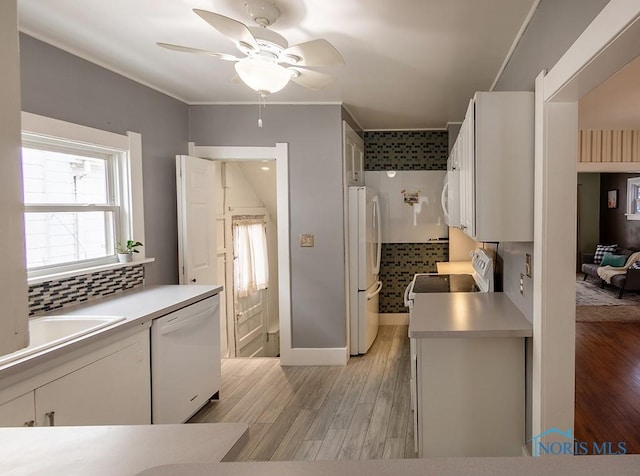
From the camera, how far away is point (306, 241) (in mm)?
4008

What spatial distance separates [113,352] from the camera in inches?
87.0

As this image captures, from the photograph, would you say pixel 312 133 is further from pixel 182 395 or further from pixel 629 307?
pixel 629 307

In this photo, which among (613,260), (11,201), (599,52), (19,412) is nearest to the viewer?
(11,201)

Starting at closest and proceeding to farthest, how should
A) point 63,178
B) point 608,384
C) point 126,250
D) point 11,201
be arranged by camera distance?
1. point 11,201
2. point 63,178
3. point 126,250
4. point 608,384

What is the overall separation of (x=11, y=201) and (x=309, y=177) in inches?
136

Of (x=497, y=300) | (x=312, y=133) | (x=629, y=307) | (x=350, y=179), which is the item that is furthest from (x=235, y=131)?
(x=629, y=307)

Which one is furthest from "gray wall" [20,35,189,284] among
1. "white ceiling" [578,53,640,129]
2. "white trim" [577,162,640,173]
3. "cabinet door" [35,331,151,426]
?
"white trim" [577,162,640,173]

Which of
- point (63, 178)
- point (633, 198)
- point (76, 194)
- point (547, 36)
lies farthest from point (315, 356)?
point (633, 198)

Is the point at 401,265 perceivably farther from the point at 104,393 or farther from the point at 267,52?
the point at 104,393

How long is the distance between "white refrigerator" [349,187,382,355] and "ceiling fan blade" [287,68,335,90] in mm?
1763

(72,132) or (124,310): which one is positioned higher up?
(72,132)

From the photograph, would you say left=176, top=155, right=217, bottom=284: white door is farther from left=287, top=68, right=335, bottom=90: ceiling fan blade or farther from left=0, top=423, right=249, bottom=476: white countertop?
left=0, top=423, right=249, bottom=476: white countertop

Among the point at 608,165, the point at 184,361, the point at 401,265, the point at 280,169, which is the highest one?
the point at 608,165

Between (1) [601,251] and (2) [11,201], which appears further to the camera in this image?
(1) [601,251]
